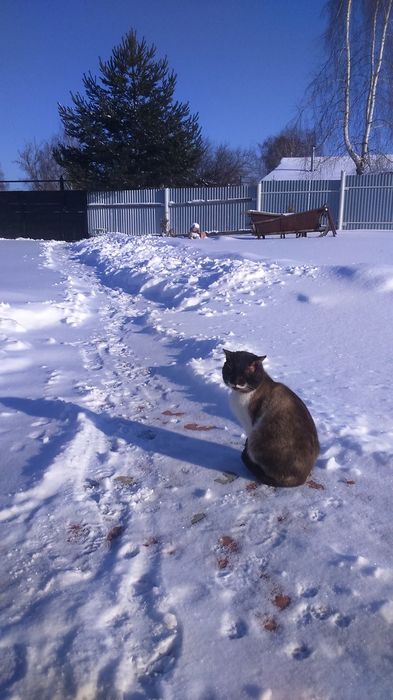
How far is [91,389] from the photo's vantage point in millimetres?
4332

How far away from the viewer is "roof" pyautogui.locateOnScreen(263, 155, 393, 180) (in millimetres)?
23016

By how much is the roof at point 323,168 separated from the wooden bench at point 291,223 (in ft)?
28.0

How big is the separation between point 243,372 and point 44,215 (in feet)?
72.9

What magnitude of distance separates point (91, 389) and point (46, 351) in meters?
1.40

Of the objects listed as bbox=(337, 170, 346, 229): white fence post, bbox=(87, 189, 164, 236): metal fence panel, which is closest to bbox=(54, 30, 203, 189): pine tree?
bbox=(87, 189, 164, 236): metal fence panel

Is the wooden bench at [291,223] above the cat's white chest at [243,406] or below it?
above

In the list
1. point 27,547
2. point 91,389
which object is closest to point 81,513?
point 27,547

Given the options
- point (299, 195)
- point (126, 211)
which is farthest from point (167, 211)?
point (299, 195)

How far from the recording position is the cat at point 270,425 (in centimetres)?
269

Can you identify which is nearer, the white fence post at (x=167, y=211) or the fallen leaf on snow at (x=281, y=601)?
the fallen leaf on snow at (x=281, y=601)

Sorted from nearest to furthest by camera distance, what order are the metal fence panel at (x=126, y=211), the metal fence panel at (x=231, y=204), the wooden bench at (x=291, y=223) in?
the wooden bench at (x=291, y=223) → the metal fence panel at (x=231, y=204) → the metal fence panel at (x=126, y=211)

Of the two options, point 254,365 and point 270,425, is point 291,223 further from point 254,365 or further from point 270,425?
point 270,425

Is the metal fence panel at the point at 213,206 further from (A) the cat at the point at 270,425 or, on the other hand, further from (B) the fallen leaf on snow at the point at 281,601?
(B) the fallen leaf on snow at the point at 281,601

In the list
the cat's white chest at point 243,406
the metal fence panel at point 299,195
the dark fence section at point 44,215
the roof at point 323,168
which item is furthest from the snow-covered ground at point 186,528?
the roof at point 323,168
